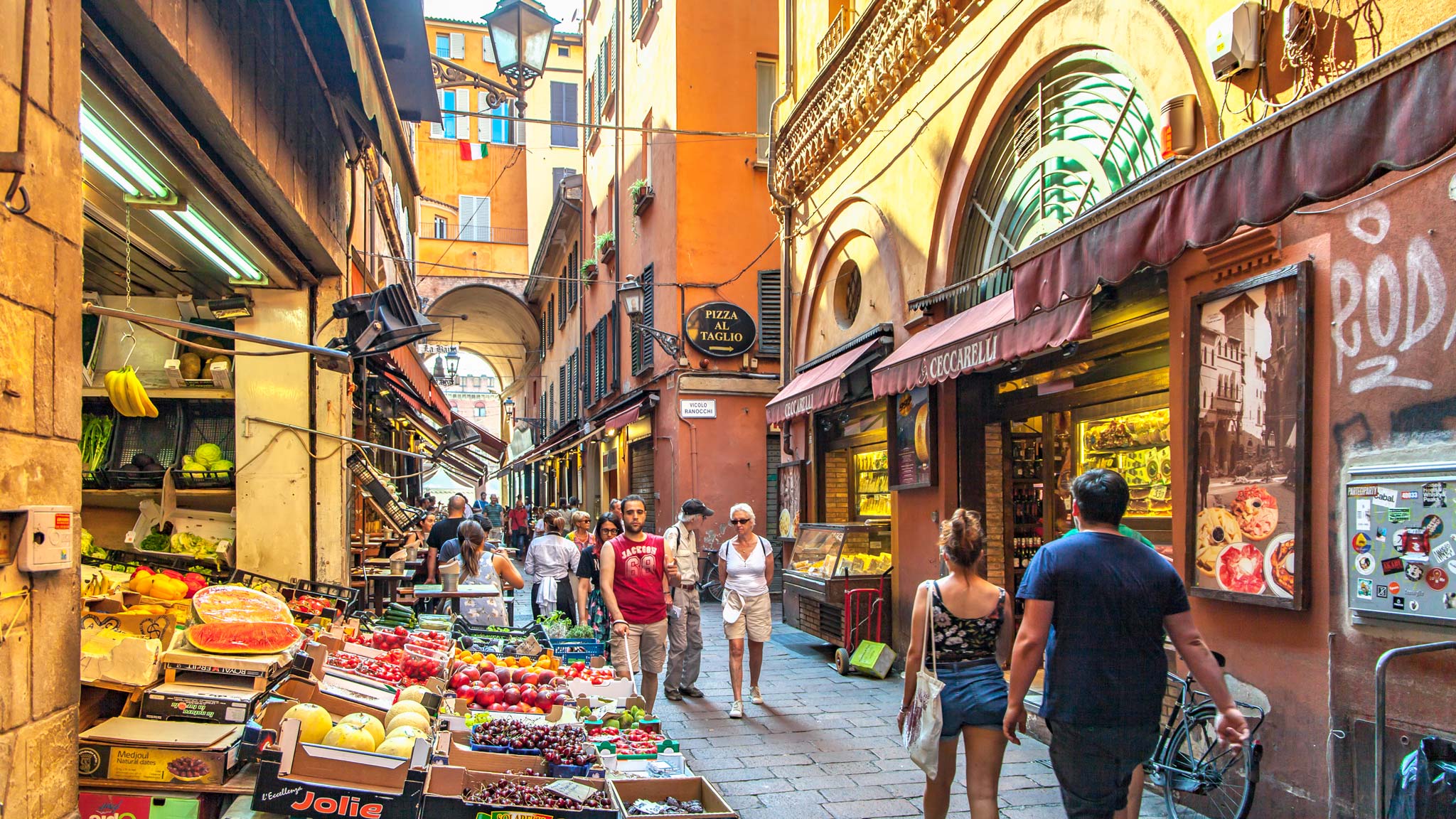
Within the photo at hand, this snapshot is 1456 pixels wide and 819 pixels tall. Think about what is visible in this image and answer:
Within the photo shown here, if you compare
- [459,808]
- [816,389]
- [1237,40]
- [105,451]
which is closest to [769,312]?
[816,389]

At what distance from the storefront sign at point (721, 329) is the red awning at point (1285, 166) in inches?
485

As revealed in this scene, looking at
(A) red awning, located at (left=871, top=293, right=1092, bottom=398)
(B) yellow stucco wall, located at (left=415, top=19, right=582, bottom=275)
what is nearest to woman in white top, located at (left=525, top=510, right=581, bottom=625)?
(A) red awning, located at (left=871, top=293, right=1092, bottom=398)

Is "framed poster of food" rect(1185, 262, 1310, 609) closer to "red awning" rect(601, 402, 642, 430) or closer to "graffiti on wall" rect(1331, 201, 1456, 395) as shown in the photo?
"graffiti on wall" rect(1331, 201, 1456, 395)

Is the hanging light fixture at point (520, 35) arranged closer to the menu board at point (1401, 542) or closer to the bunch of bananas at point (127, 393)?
the bunch of bananas at point (127, 393)

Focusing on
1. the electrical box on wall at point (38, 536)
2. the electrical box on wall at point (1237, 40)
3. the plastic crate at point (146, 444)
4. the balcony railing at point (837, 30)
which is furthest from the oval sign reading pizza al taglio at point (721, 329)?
the electrical box on wall at point (38, 536)

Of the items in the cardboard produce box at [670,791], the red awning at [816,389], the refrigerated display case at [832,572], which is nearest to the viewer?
the cardboard produce box at [670,791]

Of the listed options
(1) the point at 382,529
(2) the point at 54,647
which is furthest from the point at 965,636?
(1) the point at 382,529

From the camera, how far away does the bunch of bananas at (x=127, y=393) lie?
21.3 ft

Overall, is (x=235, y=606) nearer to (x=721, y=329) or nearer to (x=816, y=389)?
(x=816, y=389)

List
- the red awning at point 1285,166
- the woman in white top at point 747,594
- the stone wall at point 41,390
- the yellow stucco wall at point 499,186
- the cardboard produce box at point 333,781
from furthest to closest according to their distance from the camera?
the yellow stucco wall at point 499,186 → the woman in white top at point 747,594 → the cardboard produce box at point 333,781 → the red awning at point 1285,166 → the stone wall at point 41,390

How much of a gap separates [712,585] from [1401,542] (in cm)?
1315

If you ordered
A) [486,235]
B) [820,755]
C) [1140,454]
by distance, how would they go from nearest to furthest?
[820,755], [1140,454], [486,235]

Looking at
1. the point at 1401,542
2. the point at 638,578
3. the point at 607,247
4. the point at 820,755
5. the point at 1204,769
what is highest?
the point at 607,247

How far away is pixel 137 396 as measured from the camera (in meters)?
6.59
